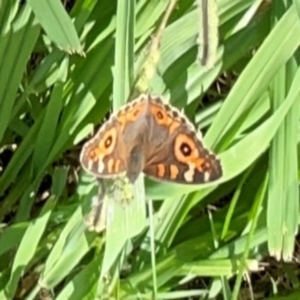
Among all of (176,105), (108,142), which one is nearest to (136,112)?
(108,142)

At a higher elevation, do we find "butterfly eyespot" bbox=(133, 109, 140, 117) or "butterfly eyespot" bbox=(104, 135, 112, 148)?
"butterfly eyespot" bbox=(133, 109, 140, 117)

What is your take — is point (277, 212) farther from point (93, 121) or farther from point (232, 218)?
point (93, 121)

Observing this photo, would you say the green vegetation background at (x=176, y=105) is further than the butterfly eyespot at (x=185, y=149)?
Yes

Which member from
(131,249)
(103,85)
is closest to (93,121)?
(103,85)

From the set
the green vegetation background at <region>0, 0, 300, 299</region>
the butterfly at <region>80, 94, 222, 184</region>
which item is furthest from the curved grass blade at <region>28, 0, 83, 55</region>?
the butterfly at <region>80, 94, 222, 184</region>

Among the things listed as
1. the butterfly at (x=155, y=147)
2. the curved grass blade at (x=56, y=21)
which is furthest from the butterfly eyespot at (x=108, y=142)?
the curved grass blade at (x=56, y=21)

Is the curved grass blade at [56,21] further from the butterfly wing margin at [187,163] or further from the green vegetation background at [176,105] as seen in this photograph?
the butterfly wing margin at [187,163]

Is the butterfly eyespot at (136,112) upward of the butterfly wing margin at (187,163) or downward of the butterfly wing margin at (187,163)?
upward

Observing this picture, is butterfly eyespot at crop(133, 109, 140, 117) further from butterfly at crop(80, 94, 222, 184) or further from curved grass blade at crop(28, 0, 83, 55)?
curved grass blade at crop(28, 0, 83, 55)

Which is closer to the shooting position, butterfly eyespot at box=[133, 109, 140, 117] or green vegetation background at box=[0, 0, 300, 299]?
butterfly eyespot at box=[133, 109, 140, 117]
